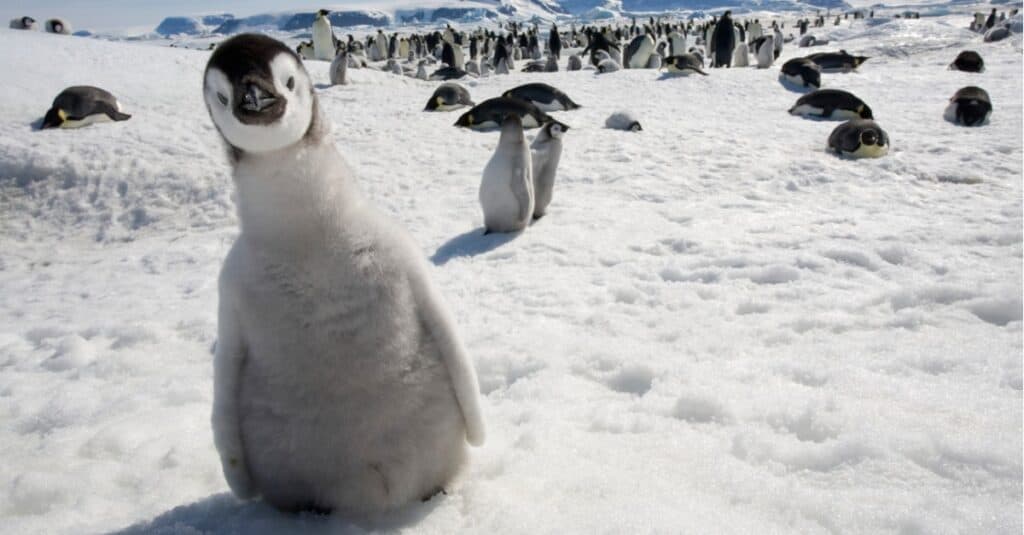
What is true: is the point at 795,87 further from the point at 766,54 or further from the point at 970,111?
the point at 970,111

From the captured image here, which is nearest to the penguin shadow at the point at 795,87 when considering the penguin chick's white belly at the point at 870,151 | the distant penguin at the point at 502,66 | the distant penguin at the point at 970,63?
the distant penguin at the point at 970,63

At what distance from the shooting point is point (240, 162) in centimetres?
163

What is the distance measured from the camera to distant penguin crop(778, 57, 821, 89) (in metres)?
13.6

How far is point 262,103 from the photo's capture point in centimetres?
147

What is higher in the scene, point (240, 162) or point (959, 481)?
point (240, 162)

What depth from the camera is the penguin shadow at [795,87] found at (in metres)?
13.5

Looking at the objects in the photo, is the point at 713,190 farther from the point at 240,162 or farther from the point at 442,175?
the point at 240,162

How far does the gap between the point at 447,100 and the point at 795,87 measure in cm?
742

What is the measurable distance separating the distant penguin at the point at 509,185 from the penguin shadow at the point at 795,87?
10.0 meters

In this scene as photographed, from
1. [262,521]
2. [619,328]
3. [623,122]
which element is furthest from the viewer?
[623,122]

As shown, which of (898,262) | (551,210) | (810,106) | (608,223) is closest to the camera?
(898,262)

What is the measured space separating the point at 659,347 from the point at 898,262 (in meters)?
2.04

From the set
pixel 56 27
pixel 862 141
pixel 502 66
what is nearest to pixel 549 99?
pixel 862 141

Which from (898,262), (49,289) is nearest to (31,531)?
(49,289)
